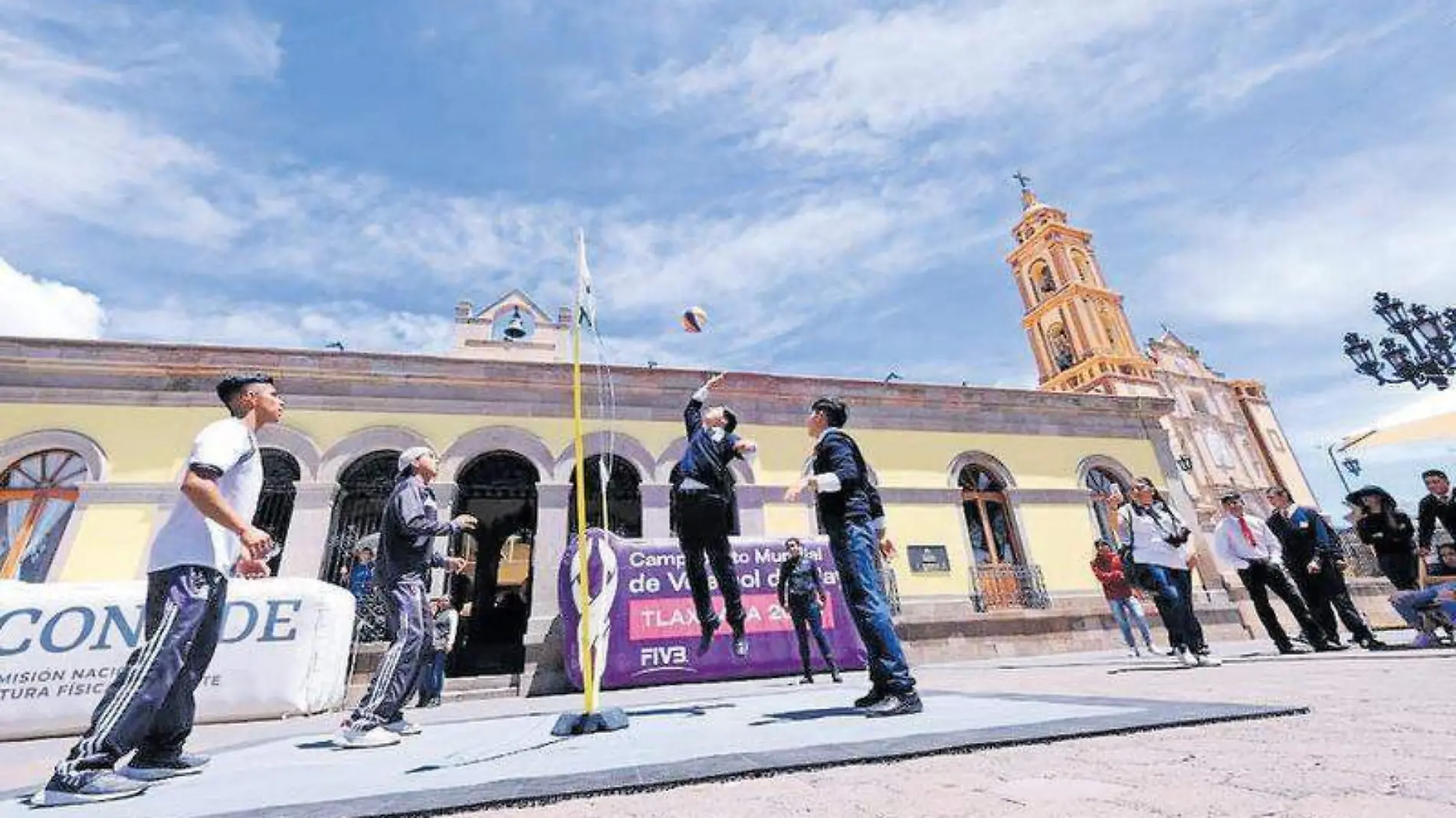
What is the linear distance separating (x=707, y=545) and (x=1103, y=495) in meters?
13.3

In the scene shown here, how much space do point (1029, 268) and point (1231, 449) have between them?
55.5 ft

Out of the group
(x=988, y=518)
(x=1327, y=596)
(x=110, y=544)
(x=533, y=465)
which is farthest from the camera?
(x=988, y=518)

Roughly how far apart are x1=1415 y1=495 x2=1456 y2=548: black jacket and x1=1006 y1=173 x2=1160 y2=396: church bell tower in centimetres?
2762

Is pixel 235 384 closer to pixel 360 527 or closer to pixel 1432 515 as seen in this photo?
pixel 360 527

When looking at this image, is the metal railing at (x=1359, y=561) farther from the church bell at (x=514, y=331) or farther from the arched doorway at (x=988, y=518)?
the church bell at (x=514, y=331)

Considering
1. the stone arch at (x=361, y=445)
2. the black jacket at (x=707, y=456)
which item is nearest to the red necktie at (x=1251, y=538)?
the black jacket at (x=707, y=456)

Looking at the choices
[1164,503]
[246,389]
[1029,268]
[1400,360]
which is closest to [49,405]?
[246,389]

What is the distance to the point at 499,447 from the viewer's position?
11141 millimetres

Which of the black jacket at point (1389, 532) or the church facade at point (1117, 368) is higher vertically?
the church facade at point (1117, 368)

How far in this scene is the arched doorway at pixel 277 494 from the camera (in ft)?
33.5

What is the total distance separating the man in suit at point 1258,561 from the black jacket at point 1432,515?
1255 millimetres

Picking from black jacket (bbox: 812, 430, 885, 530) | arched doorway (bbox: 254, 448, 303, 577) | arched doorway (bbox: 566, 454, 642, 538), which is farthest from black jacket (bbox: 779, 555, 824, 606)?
arched doorway (bbox: 254, 448, 303, 577)

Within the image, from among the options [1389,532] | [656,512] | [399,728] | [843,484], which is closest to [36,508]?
[656,512]

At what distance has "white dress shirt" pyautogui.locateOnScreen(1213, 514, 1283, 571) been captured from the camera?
699 centimetres
